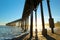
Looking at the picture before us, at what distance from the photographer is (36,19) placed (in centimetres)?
1883

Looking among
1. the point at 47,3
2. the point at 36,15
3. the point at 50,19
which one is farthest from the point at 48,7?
the point at 36,15

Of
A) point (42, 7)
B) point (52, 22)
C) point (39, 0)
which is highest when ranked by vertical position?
point (39, 0)

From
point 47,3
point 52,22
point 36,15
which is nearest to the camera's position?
point 52,22

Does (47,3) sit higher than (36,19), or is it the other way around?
(47,3)

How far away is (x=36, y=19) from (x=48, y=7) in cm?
572

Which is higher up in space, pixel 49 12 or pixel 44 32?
pixel 49 12

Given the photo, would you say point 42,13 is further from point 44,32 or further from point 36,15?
point 36,15

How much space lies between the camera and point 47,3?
1371cm

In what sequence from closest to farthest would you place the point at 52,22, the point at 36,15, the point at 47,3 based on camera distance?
the point at 52,22 → the point at 47,3 → the point at 36,15

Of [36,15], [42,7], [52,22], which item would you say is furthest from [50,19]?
[36,15]

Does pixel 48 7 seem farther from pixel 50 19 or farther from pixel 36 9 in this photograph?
pixel 36 9

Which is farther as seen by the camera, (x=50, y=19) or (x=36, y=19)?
(x=36, y=19)

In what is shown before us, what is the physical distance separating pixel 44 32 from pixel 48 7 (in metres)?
3.15

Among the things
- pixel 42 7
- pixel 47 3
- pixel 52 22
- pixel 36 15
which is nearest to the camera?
pixel 52 22
